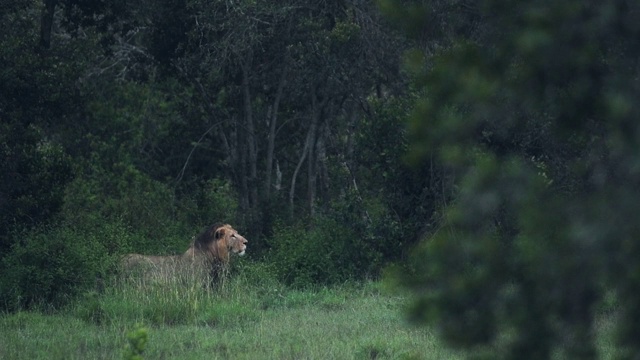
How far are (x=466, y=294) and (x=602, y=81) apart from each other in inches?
32.5

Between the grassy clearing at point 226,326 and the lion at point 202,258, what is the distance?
0.46m

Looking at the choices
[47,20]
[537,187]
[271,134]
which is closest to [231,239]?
[47,20]

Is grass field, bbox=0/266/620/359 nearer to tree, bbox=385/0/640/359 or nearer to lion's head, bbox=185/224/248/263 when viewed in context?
lion's head, bbox=185/224/248/263

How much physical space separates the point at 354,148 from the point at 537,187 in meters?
13.8

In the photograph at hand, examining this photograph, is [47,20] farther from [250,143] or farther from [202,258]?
[202,258]

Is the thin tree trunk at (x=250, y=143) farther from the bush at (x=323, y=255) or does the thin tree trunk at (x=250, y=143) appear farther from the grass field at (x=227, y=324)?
the grass field at (x=227, y=324)

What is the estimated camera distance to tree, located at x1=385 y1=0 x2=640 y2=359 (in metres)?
3.21

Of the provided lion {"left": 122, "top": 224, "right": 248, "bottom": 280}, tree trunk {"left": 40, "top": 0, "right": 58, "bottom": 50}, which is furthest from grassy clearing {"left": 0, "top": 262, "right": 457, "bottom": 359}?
tree trunk {"left": 40, "top": 0, "right": 58, "bottom": 50}

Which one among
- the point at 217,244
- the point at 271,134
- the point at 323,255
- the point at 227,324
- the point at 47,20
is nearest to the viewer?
the point at 227,324

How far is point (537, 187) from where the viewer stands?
3418 mm

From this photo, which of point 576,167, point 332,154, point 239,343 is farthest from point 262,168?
point 576,167

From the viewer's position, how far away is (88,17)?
16.7m

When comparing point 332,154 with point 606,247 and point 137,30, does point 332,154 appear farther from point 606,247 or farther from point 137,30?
point 606,247

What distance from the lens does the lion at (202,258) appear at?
13.2 m
